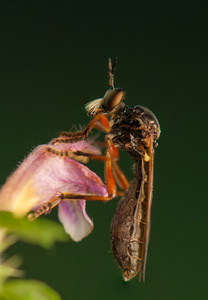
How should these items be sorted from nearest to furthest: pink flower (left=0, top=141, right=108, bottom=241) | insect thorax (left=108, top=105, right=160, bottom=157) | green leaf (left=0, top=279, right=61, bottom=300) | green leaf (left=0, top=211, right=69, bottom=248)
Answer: green leaf (left=0, top=211, right=69, bottom=248), green leaf (left=0, top=279, right=61, bottom=300), pink flower (left=0, top=141, right=108, bottom=241), insect thorax (left=108, top=105, right=160, bottom=157)

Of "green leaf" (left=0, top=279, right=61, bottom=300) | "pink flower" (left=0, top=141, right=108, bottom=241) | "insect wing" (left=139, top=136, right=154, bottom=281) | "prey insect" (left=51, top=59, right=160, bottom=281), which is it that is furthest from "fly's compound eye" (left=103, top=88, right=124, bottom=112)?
"green leaf" (left=0, top=279, right=61, bottom=300)

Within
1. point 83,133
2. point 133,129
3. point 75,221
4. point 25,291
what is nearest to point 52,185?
point 75,221

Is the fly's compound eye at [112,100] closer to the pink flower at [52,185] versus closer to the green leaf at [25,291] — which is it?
the pink flower at [52,185]

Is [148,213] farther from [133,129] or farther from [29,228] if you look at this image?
[29,228]

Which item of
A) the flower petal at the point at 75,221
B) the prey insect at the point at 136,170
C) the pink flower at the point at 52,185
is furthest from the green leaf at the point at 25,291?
the prey insect at the point at 136,170

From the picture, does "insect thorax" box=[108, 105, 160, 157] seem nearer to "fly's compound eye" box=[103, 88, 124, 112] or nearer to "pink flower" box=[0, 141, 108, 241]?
"fly's compound eye" box=[103, 88, 124, 112]

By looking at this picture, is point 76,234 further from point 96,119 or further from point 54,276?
point 54,276

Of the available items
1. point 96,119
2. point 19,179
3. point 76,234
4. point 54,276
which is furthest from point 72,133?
point 54,276
